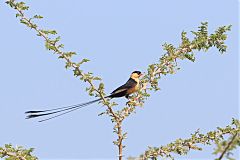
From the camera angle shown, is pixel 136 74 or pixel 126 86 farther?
pixel 136 74

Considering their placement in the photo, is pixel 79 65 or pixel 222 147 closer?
pixel 222 147

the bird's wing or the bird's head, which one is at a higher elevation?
the bird's head

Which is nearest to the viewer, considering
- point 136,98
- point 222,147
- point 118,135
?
point 222,147

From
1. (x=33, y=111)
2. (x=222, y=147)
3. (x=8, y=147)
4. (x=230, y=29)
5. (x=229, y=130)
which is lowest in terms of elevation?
(x=222, y=147)

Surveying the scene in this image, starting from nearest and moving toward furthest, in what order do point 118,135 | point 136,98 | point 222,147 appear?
point 222,147 → point 118,135 → point 136,98

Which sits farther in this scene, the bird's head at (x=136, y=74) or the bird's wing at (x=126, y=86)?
the bird's head at (x=136, y=74)

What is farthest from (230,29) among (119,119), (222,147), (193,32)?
(222,147)

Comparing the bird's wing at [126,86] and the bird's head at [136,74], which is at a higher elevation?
the bird's head at [136,74]

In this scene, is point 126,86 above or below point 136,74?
below

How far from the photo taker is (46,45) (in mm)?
4480

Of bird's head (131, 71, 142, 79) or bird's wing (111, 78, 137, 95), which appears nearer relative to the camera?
bird's wing (111, 78, 137, 95)

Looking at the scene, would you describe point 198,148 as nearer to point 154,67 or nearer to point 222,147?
point 154,67

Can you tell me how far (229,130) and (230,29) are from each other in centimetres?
139

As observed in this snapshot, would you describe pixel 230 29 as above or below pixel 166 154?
above
